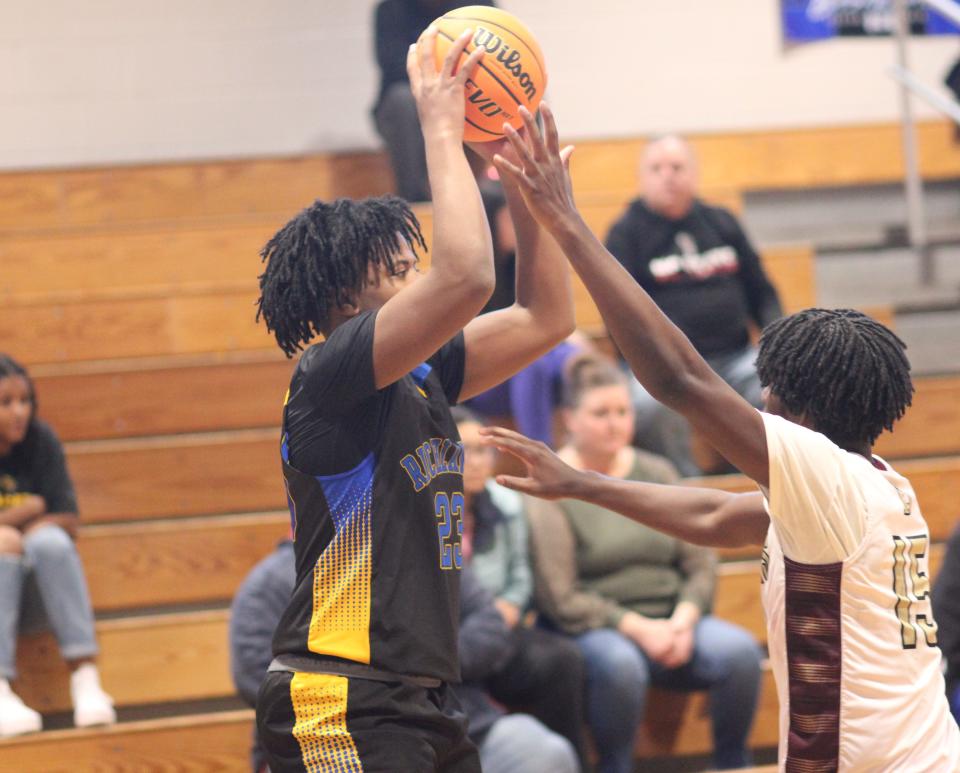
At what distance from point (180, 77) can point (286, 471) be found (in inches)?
196

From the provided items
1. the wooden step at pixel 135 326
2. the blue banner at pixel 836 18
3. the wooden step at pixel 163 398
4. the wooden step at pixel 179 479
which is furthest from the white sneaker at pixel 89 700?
the blue banner at pixel 836 18

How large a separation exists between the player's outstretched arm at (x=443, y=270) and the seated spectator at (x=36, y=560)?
6.98ft

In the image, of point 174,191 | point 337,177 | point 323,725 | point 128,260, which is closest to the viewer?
point 323,725

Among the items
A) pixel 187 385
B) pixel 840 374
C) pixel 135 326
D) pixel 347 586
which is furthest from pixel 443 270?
pixel 135 326

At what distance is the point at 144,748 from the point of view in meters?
3.51

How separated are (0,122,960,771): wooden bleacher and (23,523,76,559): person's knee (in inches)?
11.2

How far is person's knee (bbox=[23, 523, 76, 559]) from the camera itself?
369cm

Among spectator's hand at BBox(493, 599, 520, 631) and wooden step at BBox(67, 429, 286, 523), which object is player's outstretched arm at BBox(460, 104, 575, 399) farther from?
wooden step at BBox(67, 429, 286, 523)

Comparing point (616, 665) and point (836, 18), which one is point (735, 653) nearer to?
point (616, 665)

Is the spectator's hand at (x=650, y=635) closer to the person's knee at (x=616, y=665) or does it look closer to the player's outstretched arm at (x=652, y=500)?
the person's knee at (x=616, y=665)

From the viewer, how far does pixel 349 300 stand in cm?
204

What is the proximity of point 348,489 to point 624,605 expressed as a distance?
80.1 inches

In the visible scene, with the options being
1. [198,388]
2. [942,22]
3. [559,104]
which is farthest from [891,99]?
[198,388]

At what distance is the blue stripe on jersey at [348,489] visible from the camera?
196 cm
